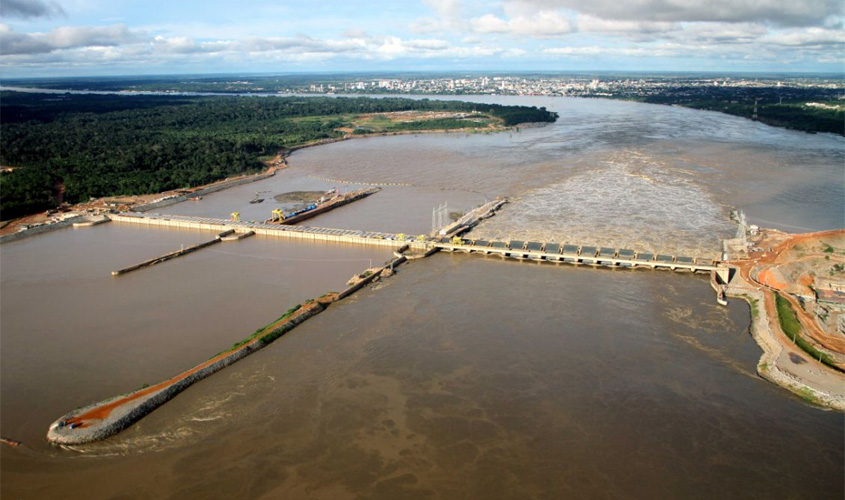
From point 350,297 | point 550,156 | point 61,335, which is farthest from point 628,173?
point 61,335

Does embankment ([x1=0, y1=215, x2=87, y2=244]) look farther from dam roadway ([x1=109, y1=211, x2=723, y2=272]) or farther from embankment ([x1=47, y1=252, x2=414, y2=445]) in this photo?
embankment ([x1=47, y1=252, x2=414, y2=445])

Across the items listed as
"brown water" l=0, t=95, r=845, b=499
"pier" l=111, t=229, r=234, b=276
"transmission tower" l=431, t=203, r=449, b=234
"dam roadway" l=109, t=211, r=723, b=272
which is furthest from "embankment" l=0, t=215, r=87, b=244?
"transmission tower" l=431, t=203, r=449, b=234

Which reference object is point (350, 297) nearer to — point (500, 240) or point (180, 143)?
point (500, 240)

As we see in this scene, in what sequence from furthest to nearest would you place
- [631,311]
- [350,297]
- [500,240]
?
[500,240] → [350,297] → [631,311]

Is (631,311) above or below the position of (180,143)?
below

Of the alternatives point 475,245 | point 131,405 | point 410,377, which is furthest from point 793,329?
point 131,405

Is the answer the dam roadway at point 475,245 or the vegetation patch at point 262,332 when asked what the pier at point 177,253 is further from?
the vegetation patch at point 262,332

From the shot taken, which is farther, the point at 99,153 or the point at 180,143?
the point at 180,143
